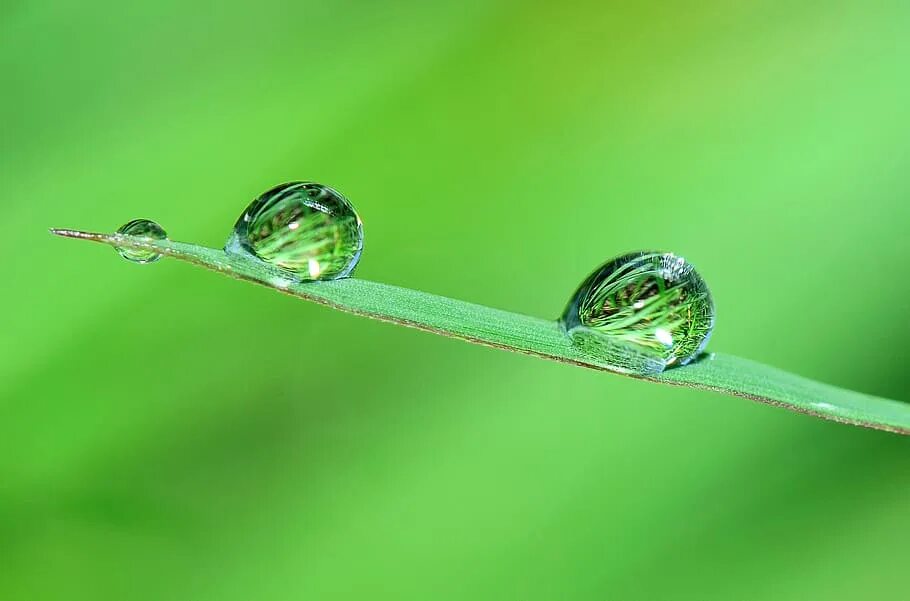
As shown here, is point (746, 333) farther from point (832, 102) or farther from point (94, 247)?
point (94, 247)

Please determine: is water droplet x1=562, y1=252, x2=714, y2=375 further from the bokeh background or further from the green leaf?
the bokeh background

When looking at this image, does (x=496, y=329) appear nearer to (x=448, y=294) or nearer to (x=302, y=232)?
(x=302, y=232)

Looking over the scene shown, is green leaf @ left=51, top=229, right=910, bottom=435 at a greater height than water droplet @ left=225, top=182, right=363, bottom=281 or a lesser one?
lesser

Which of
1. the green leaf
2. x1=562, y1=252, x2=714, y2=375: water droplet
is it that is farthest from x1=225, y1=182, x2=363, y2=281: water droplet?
x1=562, y1=252, x2=714, y2=375: water droplet

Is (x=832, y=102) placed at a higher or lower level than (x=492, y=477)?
higher

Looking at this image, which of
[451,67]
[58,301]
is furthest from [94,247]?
[451,67]
